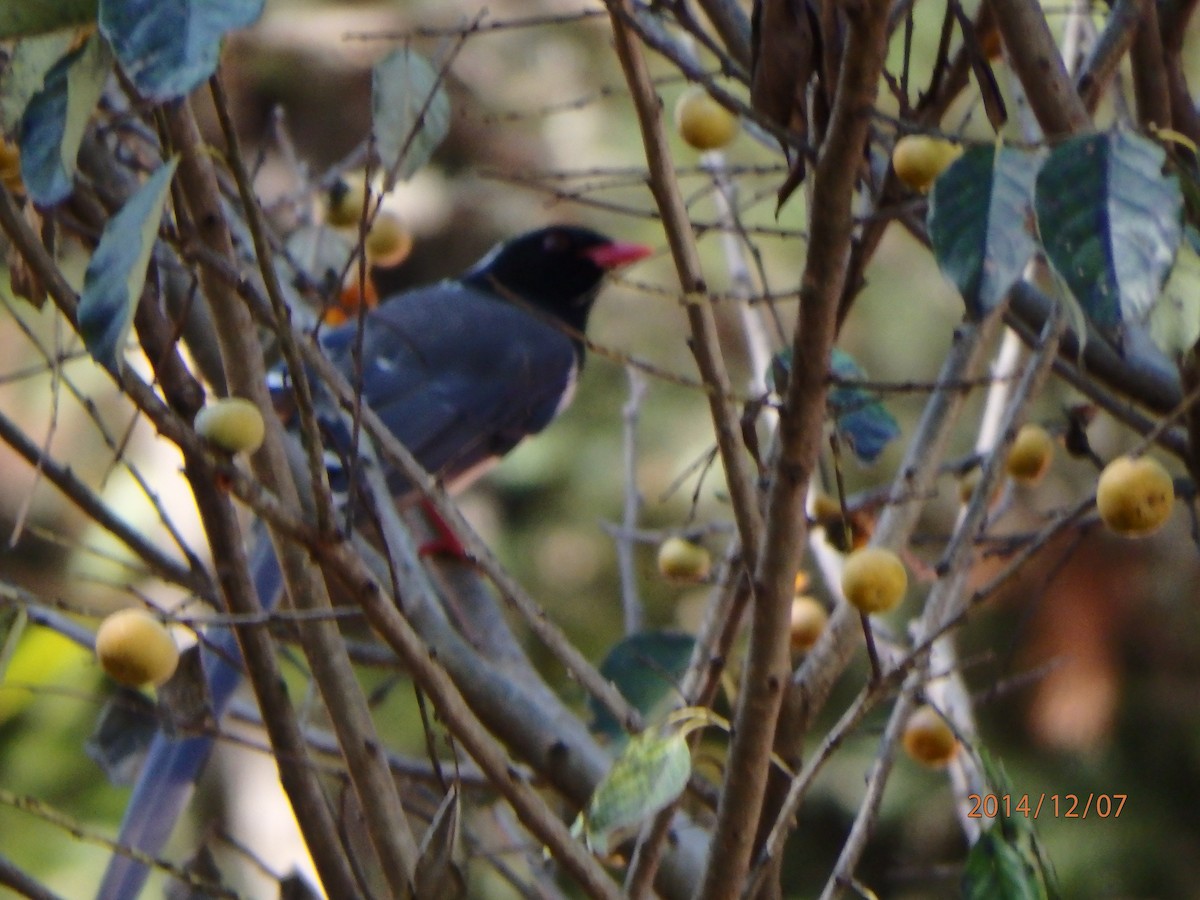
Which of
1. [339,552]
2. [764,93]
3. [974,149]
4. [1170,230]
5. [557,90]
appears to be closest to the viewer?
[1170,230]

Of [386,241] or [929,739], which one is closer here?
[929,739]

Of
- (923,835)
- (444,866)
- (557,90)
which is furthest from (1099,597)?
(444,866)

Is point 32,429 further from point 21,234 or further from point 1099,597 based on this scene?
point 21,234

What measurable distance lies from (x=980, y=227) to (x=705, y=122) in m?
0.79

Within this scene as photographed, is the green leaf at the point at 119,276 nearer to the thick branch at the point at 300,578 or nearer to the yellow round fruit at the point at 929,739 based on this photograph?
the thick branch at the point at 300,578

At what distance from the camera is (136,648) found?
5.25ft

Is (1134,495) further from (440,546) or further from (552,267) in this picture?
(552,267)

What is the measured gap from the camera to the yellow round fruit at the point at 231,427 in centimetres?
141

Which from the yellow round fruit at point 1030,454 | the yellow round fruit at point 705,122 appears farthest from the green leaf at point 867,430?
the yellow round fruit at point 705,122

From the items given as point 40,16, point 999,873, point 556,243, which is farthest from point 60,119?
point 556,243

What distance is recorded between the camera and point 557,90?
727cm

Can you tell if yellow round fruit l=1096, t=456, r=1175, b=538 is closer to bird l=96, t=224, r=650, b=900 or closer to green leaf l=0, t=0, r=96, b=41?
green leaf l=0, t=0, r=96, b=41

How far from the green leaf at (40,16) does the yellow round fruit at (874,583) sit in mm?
894

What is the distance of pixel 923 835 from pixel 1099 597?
1.05 m
